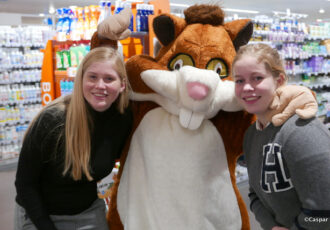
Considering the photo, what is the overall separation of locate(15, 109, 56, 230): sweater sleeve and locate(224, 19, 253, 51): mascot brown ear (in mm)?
1029

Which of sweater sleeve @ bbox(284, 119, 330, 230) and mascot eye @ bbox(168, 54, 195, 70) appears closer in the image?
sweater sleeve @ bbox(284, 119, 330, 230)

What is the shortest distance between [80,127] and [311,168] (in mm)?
998

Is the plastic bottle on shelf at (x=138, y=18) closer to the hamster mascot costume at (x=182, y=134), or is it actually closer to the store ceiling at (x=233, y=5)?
the hamster mascot costume at (x=182, y=134)

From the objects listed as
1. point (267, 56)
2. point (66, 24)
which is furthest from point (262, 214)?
point (66, 24)

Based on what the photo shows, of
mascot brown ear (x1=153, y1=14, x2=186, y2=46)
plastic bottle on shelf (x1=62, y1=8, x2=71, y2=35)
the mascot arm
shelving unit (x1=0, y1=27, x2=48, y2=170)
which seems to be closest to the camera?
the mascot arm

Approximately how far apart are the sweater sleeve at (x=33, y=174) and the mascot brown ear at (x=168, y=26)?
72cm

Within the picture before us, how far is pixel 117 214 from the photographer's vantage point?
1889 millimetres

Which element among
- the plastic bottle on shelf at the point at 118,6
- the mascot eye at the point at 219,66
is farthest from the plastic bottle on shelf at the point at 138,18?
the mascot eye at the point at 219,66

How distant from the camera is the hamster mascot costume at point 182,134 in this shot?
1650 millimetres

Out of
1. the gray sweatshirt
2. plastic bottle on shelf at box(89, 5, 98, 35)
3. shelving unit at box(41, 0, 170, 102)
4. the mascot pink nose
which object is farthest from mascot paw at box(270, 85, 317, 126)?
plastic bottle on shelf at box(89, 5, 98, 35)

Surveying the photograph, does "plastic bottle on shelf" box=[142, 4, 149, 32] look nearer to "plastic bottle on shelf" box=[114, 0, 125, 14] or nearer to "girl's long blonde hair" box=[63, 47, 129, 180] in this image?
"plastic bottle on shelf" box=[114, 0, 125, 14]

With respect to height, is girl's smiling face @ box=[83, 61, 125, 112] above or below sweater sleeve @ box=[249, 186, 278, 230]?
above

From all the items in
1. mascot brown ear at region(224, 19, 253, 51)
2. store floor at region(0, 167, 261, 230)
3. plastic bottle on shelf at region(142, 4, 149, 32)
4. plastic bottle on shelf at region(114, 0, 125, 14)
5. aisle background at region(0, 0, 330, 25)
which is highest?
aisle background at region(0, 0, 330, 25)

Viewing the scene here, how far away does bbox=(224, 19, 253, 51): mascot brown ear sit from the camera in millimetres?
1806
